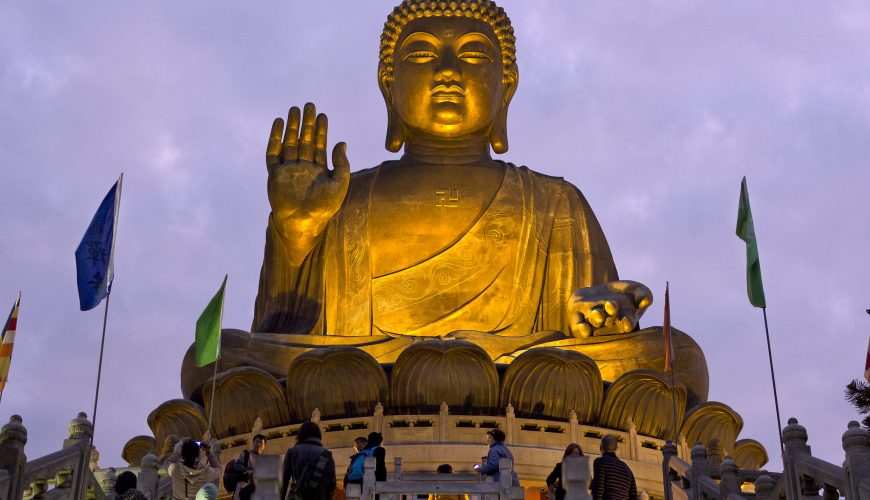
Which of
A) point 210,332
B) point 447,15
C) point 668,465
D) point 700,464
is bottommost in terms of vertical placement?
point 700,464

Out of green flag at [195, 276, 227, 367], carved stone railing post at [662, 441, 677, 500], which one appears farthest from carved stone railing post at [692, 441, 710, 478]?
green flag at [195, 276, 227, 367]

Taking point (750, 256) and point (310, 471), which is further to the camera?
point (750, 256)

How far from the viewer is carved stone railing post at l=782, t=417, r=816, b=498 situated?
24.6ft

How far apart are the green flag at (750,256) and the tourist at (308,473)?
4327 millimetres

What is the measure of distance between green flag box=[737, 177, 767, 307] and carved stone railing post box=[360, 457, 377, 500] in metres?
3.79

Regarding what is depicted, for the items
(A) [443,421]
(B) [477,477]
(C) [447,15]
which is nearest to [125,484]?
(B) [477,477]

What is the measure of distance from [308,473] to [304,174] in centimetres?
708

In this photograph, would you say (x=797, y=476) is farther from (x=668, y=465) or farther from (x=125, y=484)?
(x=125, y=484)

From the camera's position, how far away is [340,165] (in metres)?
13.6

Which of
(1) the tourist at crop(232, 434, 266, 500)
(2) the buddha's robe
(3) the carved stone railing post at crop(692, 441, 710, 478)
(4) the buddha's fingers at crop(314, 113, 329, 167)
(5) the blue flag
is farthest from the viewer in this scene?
(2) the buddha's robe

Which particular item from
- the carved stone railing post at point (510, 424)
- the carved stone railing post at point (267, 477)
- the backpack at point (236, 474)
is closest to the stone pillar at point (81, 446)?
the backpack at point (236, 474)

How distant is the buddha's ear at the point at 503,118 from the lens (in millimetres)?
16047

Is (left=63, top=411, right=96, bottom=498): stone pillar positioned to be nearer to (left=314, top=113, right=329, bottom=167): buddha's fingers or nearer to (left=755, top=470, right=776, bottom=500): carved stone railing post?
(left=755, top=470, right=776, bottom=500): carved stone railing post

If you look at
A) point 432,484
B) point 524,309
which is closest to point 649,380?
point 524,309
